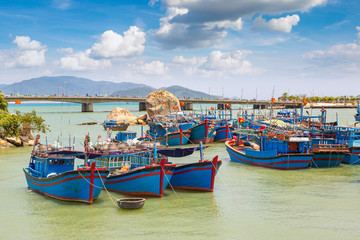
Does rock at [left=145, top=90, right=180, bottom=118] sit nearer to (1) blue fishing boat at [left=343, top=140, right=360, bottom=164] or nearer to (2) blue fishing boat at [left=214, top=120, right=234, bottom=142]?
(2) blue fishing boat at [left=214, top=120, right=234, bottom=142]

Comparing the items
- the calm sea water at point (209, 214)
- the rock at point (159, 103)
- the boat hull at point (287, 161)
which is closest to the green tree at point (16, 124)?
the calm sea water at point (209, 214)

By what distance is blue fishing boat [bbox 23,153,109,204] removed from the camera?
2270 cm

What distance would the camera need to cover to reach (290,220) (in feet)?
68.0

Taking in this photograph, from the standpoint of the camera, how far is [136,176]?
80.5 ft

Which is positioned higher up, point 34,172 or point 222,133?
point 222,133

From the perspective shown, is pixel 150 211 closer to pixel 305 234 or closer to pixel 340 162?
pixel 305 234

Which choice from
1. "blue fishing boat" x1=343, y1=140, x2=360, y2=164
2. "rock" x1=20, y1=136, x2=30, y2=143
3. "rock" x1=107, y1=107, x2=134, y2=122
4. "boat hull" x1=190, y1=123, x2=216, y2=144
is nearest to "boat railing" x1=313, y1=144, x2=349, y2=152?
"blue fishing boat" x1=343, y1=140, x2=360, y2=164

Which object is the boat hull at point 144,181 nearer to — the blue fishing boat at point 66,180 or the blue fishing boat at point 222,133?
the blue fishing boat at point 66,180

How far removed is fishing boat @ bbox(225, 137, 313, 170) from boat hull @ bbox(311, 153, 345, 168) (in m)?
0.88

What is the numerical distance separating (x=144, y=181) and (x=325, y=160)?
1955 cm

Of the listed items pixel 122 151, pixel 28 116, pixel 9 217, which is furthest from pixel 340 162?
pixel 28 116

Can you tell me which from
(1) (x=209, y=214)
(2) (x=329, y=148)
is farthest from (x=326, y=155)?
(1) (x=209, y=214)

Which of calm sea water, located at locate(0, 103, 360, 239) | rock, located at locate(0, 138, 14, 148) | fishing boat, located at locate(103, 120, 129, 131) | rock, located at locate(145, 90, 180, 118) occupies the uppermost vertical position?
rock, located at locate(145, 90, 180, 118)

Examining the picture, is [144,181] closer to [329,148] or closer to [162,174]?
[162,174]
